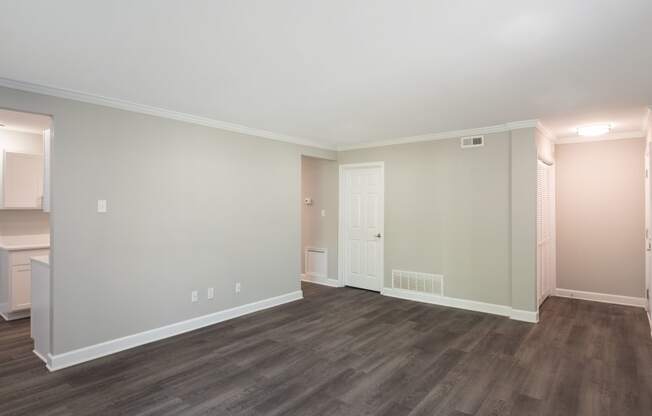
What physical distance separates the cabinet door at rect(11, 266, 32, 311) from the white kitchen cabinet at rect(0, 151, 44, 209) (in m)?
0.90

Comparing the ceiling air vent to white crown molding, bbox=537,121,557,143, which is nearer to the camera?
white crown molding, bbox=537,121,557,143

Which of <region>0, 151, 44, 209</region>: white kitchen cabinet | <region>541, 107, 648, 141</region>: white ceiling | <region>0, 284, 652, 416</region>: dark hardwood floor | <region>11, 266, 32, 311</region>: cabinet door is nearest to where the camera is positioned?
<region>0, 284, 652, 416</region>: dark hardwood floor

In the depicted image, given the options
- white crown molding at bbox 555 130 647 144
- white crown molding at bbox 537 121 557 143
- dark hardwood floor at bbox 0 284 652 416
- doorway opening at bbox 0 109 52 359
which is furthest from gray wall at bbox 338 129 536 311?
doorway opening at bbox 0 109 52 359

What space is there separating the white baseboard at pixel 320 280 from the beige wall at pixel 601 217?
3753 millimetres

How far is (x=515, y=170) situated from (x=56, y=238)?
5.26m

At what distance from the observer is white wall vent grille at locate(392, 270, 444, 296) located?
18.1 feet

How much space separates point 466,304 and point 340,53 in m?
4.14

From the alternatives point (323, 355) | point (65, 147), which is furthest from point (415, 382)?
point (65, 147)

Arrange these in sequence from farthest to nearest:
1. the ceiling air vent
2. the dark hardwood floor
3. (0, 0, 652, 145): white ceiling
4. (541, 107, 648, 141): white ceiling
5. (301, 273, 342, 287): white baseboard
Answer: (301, 273, 342, 287): white baseboard, the ceiling air vent, (541, 107, 648, 141): white ceiling, the dark hardwood floor, (0, 0, 652, 145): white ceiling

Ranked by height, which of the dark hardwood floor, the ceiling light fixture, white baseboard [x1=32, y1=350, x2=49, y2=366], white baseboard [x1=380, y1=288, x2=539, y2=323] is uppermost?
the ceiling light fixture

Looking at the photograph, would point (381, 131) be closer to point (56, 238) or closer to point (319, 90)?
point (319, 90)

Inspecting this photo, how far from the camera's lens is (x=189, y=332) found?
14.0ft

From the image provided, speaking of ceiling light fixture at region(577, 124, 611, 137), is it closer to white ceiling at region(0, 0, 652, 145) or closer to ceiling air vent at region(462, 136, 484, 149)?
white ceiling at region(0, 0, 652, 145)

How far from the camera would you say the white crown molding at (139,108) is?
3.16 m
